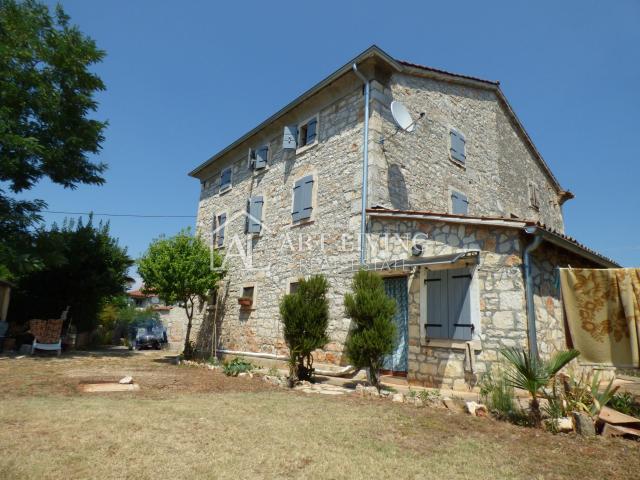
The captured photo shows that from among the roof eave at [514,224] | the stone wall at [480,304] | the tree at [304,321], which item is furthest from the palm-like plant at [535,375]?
the tree at [304,321]

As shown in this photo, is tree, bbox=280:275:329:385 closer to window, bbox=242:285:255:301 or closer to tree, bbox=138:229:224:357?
window, bbox=242:285:255:301

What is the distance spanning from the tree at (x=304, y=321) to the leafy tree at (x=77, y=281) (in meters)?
10.6

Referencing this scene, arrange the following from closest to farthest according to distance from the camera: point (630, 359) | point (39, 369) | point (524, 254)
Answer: point (630, 359)
point (524, 254)
point (39, 369)

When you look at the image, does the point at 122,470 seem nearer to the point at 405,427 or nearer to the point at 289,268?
the point at 405,427

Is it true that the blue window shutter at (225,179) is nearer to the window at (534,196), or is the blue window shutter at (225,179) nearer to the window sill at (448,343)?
the window sill at (448,343)

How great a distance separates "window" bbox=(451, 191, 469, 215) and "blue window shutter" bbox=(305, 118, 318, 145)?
4135 millimetres

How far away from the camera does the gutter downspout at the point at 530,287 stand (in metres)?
5.89

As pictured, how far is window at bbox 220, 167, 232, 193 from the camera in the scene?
47.1 ft

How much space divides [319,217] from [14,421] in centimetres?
699

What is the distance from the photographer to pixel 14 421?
4.14 metres

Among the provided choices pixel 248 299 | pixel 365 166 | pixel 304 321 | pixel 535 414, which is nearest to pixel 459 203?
pixel 365 166

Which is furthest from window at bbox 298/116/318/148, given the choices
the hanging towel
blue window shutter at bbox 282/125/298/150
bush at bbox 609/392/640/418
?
bush at bbox 609/392/640/418

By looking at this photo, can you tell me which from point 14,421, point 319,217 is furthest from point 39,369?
point 319,217

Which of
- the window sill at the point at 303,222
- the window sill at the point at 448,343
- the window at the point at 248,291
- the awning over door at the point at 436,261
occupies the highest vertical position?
→ the window sill at the point at 303,222
